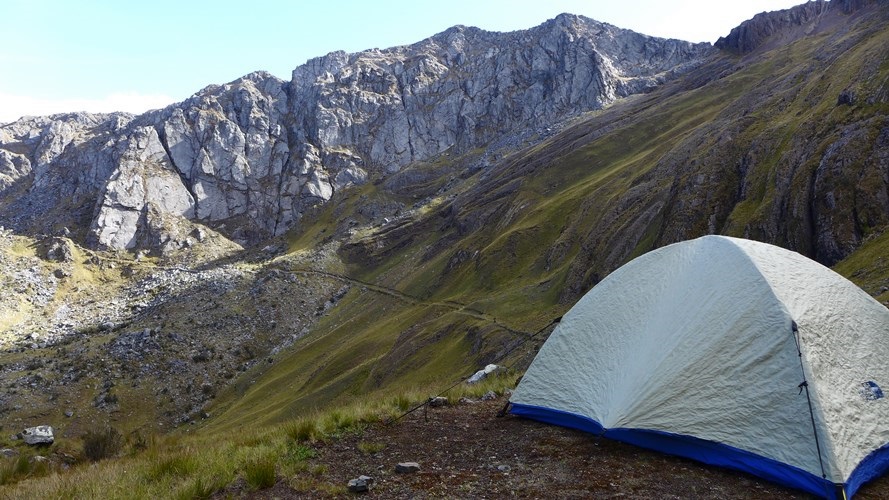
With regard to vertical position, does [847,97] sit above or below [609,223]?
above

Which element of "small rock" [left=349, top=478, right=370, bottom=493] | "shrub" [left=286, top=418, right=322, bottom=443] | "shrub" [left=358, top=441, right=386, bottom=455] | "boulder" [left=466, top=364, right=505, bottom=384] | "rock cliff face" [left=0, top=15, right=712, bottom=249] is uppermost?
"rock cliff face" [left=0, top=15, right=712, bottom=249]

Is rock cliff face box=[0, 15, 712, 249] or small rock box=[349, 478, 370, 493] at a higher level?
rock cliff face box=[0, 15, 712, 249]

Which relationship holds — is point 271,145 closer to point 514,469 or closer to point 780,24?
point 780,24

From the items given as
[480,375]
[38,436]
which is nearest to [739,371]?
[480,375]

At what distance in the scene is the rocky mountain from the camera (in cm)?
3506

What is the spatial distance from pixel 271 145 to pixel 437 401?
186397 millimetres

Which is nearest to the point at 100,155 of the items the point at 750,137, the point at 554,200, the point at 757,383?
the point at 554,200

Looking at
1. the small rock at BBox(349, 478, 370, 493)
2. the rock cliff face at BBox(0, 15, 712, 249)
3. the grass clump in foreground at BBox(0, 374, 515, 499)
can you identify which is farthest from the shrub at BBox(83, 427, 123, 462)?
the rock cliff face at BBox(0, 15, 712, 249)

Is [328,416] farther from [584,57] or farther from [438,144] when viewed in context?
[584,57]

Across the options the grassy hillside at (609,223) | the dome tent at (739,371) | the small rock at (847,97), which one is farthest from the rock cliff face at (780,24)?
the dome tent at (739,371)

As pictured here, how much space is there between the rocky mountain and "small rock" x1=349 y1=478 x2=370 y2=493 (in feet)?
33.5

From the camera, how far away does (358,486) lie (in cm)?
895

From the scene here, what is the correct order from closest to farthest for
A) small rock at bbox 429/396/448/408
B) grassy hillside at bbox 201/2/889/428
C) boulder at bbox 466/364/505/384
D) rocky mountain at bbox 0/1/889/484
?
small rock at bbox 429/396/448/408
boulder at bbox 466/364/505/384
grassy hillside at bbox 201/2/889/428
rocky mountain at bbox 0/1/889/484

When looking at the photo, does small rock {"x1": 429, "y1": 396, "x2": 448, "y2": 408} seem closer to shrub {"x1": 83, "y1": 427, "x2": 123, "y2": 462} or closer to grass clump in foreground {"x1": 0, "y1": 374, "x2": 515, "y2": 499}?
grass clump in foreground {"x1": 0, "y1": 374, "x2": 515, "y2": 499}
